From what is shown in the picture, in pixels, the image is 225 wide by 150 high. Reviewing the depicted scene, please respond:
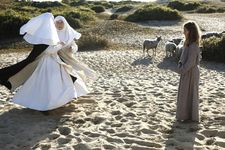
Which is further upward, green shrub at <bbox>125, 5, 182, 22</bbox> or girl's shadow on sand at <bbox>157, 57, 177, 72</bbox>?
green shrub at <bbox>125, 5, 182, 22</bbox>

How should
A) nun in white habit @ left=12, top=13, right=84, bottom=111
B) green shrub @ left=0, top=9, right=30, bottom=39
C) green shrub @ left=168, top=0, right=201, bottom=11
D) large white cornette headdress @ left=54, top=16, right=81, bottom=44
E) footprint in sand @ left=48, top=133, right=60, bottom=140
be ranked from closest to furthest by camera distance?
1. footprint in sand @ left=48, top=133, right=60, bottom=140
2. nun in white habit @ left=12, top=13, right=84, bottom=111
3. large white cornette headdress @ left=54, top=16, right=81, bottom=44
4. green shrub @ left=0, top=9, right=30, bottom=39
5. green shrub @ left=168, top=0, right=201, bottom=11

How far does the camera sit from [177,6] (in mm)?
44500

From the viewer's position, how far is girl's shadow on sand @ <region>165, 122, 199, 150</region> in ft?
21.3

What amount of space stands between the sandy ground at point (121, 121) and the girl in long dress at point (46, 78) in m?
0.31

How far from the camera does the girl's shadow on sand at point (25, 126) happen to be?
6707 mm

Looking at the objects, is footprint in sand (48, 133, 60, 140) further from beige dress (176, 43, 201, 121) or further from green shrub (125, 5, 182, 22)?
green shrub (125, 5, 182, 22)

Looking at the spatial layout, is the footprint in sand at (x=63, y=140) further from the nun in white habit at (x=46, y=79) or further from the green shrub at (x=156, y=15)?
the green shrub at (x=156, y=15)

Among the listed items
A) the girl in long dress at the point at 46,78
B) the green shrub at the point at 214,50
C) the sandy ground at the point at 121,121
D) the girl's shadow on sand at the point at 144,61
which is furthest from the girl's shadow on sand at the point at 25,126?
the green shrub at the point at 214,50

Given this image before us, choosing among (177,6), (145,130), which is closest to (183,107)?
(145,130)

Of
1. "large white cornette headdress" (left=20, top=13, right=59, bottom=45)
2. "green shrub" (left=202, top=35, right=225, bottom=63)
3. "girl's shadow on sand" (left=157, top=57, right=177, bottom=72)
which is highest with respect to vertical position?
"large white cornette headdress" (left=20, top=13, right=59, bottom=45)

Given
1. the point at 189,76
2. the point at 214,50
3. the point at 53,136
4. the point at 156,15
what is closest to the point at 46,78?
the point at 53,136

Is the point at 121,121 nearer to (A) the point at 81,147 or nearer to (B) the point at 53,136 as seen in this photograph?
(B) the point at 53,136

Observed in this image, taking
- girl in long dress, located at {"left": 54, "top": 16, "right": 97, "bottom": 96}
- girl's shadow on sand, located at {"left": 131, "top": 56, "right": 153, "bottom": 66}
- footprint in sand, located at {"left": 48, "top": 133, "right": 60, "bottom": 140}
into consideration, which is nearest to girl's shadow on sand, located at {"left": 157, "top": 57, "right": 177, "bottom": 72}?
girl's shadow on sand, located at {"left": 131, "top": 56, "right": 153, "bottom": 66}

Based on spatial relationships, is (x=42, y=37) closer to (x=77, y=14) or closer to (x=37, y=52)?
(x=37, y=52)
